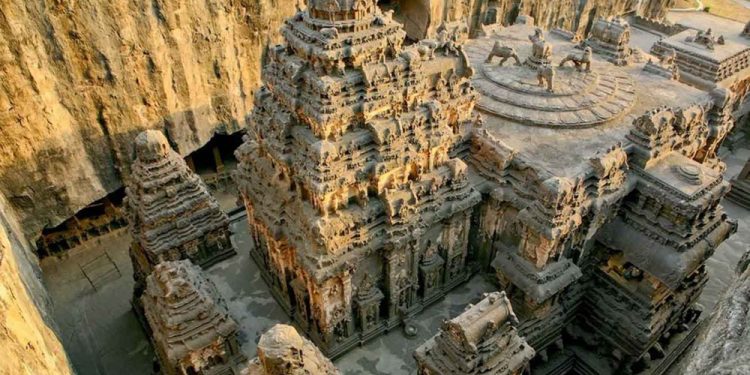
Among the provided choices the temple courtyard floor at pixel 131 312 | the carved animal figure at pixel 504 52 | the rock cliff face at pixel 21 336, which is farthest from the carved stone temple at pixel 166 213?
the carved animal figure at pixel 504 52

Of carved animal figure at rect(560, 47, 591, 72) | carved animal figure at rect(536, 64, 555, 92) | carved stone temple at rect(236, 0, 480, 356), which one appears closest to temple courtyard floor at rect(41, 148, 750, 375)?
carved stone temple at rect(236, 0, 480, 356)

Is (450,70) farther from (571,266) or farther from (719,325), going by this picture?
(719,325)

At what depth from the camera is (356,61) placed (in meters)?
12.6

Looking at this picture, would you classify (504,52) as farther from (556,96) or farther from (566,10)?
(566,10)

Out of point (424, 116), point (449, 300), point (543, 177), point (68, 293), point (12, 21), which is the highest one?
point (12, 21)

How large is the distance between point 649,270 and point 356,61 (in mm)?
10632

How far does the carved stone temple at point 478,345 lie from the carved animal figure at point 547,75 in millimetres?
9132

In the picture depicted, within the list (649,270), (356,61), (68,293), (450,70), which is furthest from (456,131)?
(68,293)

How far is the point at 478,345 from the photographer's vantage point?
482 inches

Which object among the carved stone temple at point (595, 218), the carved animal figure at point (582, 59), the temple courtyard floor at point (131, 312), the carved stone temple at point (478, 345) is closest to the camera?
the carved stone temple at point (478, 345)

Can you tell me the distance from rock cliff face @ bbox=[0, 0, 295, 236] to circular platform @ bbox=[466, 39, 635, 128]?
10677mm

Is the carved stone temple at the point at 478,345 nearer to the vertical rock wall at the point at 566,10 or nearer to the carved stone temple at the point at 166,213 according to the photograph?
the carved stone temple at the point at 166,213

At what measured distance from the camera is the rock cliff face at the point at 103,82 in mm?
18094

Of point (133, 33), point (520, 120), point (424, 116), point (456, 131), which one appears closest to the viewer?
point (424, 116)
